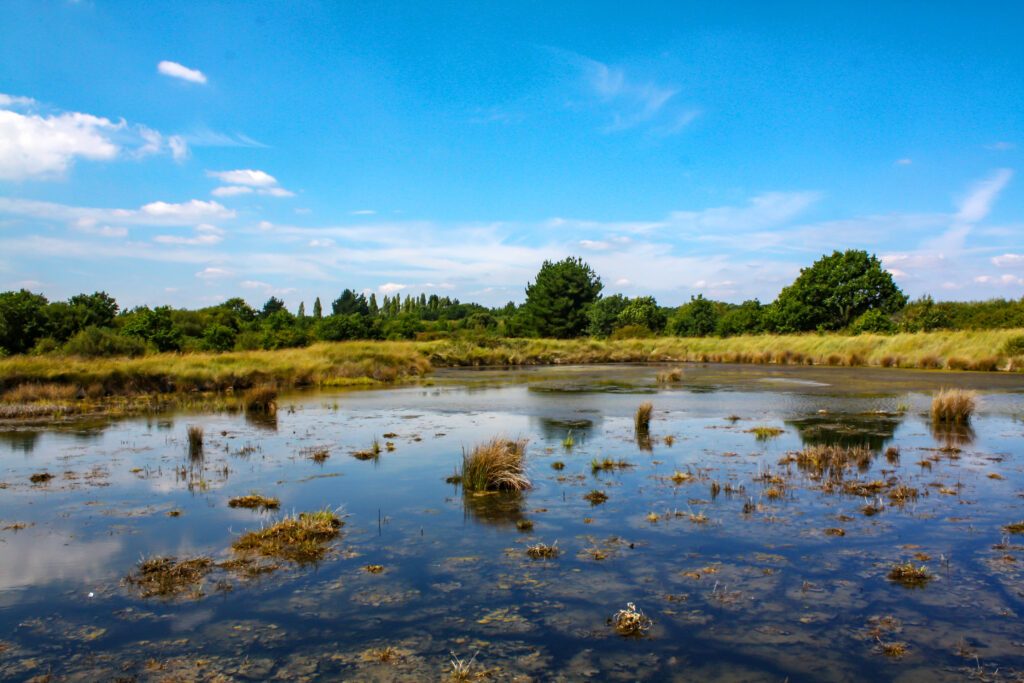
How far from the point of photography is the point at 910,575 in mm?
7062

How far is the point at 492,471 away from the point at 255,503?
360cm

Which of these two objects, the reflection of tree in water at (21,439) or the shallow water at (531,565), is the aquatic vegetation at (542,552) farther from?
the reflection of tree in water at (21,439)

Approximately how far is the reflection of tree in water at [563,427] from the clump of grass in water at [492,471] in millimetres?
4835

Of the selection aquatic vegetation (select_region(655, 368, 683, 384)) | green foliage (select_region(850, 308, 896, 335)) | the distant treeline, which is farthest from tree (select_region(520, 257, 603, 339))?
aquatic vegetation (select_region(655, 368, 683, 384))

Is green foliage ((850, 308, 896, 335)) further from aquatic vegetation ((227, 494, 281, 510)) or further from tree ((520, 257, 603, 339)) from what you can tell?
aquatic vegetation ((227, 494, 281, 510))

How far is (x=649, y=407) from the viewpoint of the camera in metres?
17.7

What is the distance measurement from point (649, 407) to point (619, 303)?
8499 centimetres

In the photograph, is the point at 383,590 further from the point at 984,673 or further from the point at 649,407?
the point at 649,407

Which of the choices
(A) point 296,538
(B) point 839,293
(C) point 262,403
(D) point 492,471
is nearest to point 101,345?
(C) point 262,403

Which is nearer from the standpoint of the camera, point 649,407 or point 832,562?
point 832,562

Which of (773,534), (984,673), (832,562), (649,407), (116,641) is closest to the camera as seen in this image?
(984,673)

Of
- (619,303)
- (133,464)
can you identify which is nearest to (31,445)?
(133,464)

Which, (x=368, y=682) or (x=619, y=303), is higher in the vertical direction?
(x=619, y=303)

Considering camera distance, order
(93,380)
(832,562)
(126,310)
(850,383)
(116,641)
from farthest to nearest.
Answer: (126,310) < (850,383) < (93,380) < (832,562) < (116,641)
